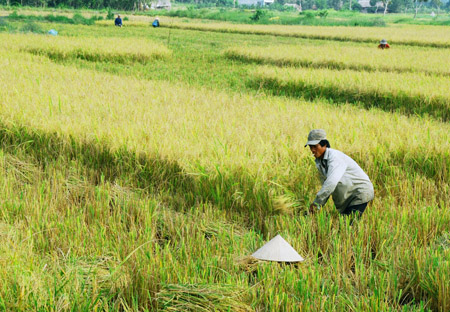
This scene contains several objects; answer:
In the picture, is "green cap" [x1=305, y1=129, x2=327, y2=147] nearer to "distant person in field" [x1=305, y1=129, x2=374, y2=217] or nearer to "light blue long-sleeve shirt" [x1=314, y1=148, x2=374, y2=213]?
"distant person in field" [x1=305, y1=129, x2=374, y2=217]

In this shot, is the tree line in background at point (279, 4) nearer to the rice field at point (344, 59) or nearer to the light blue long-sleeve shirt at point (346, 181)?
the rice field at point (344, 59)

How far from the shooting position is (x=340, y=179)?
8.82 feet

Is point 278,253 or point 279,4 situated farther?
point 279,4

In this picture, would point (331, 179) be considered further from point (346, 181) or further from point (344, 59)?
point (344, 59)

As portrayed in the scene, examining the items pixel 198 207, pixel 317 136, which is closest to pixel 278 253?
pixel 317 136

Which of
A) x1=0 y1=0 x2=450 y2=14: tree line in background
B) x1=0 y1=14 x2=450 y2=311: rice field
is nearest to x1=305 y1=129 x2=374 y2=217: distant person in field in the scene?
x1=0 y1=14 x2=450 y2=311: rice field

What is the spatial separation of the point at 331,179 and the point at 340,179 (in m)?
0.21

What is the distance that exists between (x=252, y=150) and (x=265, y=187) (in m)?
0.64

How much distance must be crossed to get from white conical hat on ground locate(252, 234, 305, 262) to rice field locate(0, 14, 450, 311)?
45 millimetres

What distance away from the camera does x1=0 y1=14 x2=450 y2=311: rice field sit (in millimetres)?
1923

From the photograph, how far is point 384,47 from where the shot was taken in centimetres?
1387

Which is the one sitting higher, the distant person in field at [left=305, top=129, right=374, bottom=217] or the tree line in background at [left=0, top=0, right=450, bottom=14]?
the tree line in background at [left=0, top=0, right=450, bottom=14]

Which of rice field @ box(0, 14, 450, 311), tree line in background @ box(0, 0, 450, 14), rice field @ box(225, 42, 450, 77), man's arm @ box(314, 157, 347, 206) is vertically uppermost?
tree line in background @ box(0, 0, 450, 14)

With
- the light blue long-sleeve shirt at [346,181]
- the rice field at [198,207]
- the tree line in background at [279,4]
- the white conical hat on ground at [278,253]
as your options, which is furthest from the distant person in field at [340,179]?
the tree line in background at [279,4]
